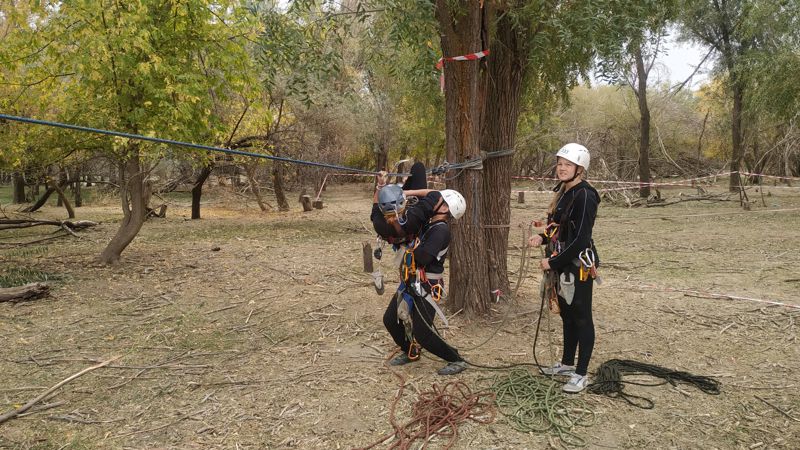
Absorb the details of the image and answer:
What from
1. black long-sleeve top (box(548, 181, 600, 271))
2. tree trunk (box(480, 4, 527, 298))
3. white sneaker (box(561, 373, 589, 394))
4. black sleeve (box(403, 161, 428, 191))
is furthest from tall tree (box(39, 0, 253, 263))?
white sneaker (box(561, 373, 589, 394))

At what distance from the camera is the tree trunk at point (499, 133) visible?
621cm

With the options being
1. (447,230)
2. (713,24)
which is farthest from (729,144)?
(447,230)

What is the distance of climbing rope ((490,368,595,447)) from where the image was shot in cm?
367

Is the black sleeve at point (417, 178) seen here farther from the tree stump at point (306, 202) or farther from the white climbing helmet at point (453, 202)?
the tree stump at point (306, 202)

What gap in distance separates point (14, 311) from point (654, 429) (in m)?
7.28

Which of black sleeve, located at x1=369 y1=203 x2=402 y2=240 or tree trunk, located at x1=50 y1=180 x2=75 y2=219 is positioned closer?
black sleeve, located at x1=369 y1=203 x2=402 y2=240

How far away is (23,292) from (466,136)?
6.15m

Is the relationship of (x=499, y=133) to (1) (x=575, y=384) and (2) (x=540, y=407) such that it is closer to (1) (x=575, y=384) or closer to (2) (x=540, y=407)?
(1) (x=575, y=384)

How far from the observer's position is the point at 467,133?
18.1 ft

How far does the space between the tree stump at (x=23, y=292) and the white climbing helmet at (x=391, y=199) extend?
557 centimetres

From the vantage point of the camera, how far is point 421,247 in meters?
4.26

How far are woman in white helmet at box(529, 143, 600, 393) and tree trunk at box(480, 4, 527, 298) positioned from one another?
6.34ft

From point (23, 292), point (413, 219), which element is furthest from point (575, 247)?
point (23, 292)

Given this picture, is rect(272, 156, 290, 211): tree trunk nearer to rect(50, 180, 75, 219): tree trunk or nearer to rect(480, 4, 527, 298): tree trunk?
rect(50, 180, 75, 219): tree trunk
